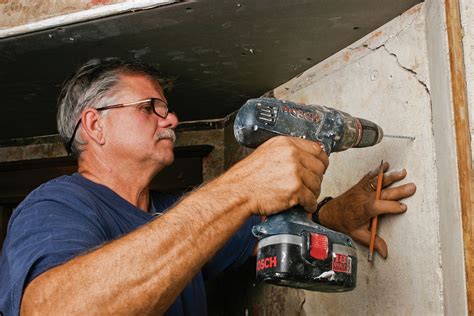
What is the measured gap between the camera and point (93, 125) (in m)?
2.03

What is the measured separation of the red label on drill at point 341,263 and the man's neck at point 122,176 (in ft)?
2.43

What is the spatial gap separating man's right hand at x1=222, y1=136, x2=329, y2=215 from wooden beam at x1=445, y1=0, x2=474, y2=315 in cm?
36

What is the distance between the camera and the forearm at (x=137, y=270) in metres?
1.30

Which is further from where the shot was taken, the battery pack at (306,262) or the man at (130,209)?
the battery pack at (306,262)

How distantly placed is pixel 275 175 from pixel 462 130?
47 centimetres

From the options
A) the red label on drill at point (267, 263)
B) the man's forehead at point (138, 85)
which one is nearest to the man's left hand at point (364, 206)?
the red label on drill at point (267, 263)

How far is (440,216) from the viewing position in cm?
159

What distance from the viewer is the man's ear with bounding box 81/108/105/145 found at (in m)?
2.02

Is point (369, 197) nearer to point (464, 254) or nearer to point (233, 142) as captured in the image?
point (464, 254)

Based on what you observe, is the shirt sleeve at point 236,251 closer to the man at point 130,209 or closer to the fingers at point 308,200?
the man at point 130,209

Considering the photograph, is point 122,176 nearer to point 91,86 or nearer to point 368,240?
point 91,86

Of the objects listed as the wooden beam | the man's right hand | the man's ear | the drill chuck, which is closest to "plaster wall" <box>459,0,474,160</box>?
the wooden beam

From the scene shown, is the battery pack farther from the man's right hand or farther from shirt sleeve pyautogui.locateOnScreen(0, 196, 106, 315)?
shirt sleeve pyautogui.locateOnScreen(0, 196, 106, 315)

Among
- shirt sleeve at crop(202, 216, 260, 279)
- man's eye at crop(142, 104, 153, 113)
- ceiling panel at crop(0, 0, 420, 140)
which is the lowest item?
shirt sleeve at crop(202, 216, 260, 279)
